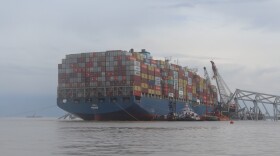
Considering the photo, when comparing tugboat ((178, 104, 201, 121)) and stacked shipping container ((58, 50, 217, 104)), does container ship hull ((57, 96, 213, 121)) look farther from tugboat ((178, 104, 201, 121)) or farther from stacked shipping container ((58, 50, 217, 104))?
tugboat ((178, 104, 201, 121))

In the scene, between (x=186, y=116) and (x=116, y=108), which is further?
(x=186, y=116)

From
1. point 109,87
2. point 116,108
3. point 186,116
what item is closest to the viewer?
point 116,108

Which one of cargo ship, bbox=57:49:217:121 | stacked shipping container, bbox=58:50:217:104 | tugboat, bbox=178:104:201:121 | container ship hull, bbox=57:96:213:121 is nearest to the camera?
container ship hull, bbox=57:96:213:121

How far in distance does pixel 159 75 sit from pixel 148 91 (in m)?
11.4

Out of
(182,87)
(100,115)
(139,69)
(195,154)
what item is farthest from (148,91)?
(195,154)

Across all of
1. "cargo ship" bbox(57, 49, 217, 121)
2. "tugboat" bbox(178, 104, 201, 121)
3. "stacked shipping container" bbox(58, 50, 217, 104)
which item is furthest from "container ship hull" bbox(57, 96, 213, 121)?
"tugboat" bbox(178, 104, 201, 121)

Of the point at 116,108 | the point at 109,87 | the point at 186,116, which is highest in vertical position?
the point at 109,87

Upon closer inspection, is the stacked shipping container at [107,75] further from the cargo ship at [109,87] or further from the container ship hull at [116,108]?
the container ship hull at [116,108]

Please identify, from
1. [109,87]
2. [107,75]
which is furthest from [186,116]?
[107,75]

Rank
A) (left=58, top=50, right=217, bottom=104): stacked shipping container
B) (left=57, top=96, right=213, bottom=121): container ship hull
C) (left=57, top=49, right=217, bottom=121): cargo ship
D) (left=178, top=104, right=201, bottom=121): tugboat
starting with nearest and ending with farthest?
(left=57, top=96, right=213, bottom=121): container ship hull, (left=57, top=49, right=217, bottom=121): cargo ship, (left=58, top=50, right=217, bottom=104): stacked shipping container, (left=178, top=104, right=201, bottom=121): tugboat

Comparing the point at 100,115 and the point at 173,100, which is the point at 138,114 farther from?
the point at 173,100

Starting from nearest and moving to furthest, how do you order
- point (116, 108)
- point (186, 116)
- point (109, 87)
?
point (116, 108)
point (109, 87)
point (186, 116)

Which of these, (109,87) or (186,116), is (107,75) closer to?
(109,87)

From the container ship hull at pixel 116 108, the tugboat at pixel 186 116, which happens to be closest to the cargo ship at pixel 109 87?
the container ship hull at pixel 116 108
